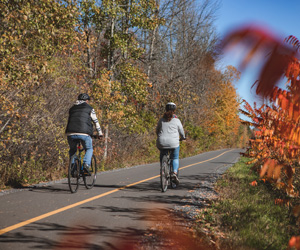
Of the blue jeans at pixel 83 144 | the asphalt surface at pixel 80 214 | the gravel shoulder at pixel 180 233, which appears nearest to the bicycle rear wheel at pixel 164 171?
the asphalt surface at pixel 80 214

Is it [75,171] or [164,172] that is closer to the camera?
[75,171]

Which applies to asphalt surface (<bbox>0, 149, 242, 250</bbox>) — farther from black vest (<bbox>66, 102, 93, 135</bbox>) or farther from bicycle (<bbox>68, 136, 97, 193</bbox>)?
black vest (<bbox>66, 102, 93, 135</bbox>)

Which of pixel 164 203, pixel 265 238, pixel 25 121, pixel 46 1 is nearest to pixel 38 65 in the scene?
pixel 46 1

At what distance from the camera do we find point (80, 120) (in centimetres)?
756

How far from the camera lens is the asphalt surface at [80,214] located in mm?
4188

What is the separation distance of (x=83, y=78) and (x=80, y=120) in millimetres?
7420

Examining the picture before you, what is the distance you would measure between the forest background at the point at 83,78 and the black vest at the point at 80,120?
3.89ft

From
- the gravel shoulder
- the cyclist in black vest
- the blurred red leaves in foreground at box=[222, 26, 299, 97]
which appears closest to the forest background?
the blurred red leaves in foreground at box=[222, 26, 299, 97]

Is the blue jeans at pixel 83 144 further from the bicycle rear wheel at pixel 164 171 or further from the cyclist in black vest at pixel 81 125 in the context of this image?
the bicycle rear wheel at pixel 164 171

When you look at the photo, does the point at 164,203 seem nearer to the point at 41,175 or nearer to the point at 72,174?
the point at 72,174

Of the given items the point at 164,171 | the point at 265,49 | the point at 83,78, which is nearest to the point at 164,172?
the point at 164,171

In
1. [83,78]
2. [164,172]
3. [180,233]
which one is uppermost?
[83,78]

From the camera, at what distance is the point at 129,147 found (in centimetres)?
1784

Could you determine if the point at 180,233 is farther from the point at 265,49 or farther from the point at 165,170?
the point at 265,49
